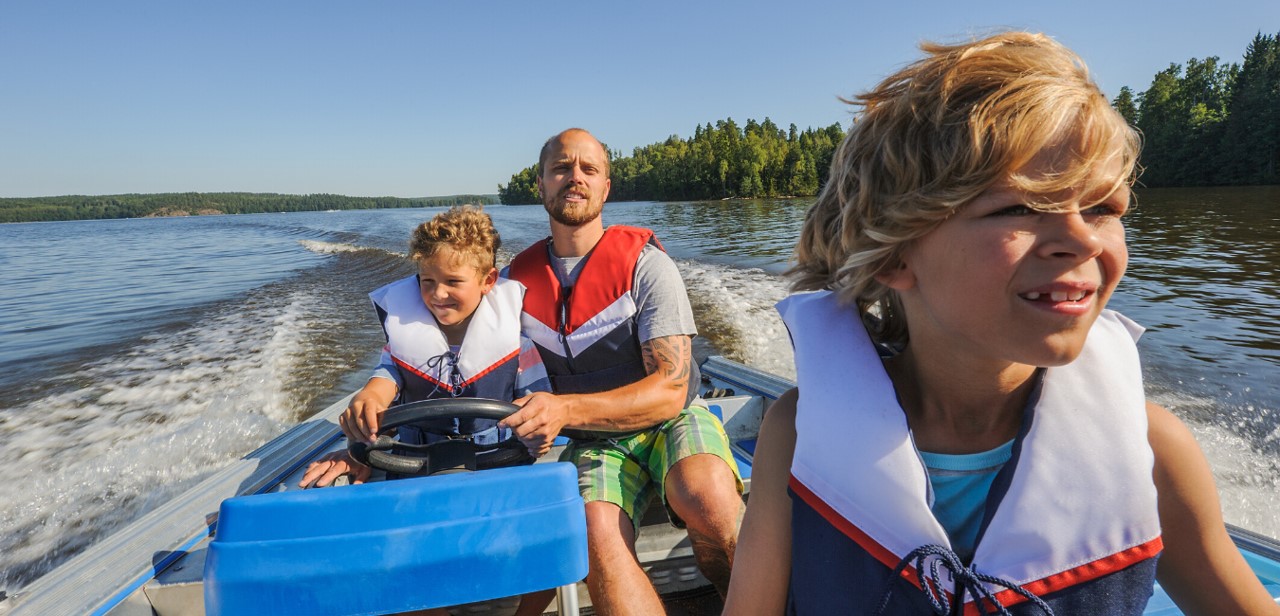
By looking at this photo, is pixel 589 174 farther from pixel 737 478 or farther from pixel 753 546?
pixel 753 546

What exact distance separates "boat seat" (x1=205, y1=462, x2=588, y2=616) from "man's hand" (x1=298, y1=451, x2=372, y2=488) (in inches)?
29.5

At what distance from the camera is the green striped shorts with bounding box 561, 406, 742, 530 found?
1977 mm

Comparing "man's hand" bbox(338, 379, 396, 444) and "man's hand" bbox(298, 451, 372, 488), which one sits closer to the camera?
Answer: "man's hand" bbox(338, 379, 396, 444)

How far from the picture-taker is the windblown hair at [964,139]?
79 cm

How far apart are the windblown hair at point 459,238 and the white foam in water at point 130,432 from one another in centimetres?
232

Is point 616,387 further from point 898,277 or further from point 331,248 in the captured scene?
point 331,248

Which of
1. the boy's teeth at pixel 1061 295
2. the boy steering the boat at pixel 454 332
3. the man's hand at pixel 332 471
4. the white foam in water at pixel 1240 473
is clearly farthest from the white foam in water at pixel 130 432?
the white foam in water at pixel 1240 473

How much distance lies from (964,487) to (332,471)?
1720 mm

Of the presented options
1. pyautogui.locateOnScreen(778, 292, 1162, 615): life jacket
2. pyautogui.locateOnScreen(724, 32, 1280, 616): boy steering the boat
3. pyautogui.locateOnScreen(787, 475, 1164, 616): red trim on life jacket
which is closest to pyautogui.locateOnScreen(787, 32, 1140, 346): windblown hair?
pyautogui.locateOnScreen(724, 32, 1280, 616): boy steering the boat

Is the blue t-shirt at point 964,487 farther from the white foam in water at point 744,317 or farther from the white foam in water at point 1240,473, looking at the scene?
the white foam in water at point 744,317

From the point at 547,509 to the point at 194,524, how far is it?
1.33 meters

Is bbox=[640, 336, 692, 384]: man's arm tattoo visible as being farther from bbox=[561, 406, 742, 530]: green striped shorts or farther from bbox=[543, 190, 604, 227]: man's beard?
bbox=[543, 190, 604, 227]: man's beard

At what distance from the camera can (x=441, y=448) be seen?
1.85 meters

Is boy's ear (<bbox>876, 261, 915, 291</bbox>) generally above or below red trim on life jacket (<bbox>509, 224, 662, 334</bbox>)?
above
